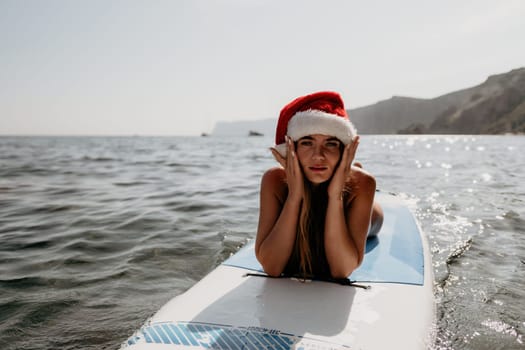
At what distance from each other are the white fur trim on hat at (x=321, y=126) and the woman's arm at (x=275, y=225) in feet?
1.40

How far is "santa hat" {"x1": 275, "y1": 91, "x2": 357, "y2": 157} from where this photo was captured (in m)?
2.27

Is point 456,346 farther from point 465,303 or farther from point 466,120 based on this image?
point 466,120

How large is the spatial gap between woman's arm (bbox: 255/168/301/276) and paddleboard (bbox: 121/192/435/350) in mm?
186

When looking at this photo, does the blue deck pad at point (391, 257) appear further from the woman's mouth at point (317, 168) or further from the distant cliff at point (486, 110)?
the distant cliff at point (486, 110)

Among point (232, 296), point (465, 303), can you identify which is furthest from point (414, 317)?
point (465, 303)

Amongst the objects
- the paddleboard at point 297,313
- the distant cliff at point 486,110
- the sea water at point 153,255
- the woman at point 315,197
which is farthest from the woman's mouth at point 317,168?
the distant cliff at point 486,110

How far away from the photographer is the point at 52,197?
27.7 ft

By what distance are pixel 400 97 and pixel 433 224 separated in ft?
613

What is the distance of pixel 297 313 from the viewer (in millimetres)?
2156

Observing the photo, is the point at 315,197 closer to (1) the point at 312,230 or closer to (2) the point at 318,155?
(1) the point at 312,230

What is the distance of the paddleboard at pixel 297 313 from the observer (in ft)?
6.21

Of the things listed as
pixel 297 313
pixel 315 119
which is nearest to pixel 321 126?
pixel 315 119

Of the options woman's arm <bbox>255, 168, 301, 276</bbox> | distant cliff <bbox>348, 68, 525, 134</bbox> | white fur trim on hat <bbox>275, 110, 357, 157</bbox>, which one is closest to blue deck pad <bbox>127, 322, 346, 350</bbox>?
woman's arm <bbox>255, 168, 301, 276</bbox>

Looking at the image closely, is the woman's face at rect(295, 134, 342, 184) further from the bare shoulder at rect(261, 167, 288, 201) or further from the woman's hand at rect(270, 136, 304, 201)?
the bare shoulder at rect(261, 167, 288, 201)
